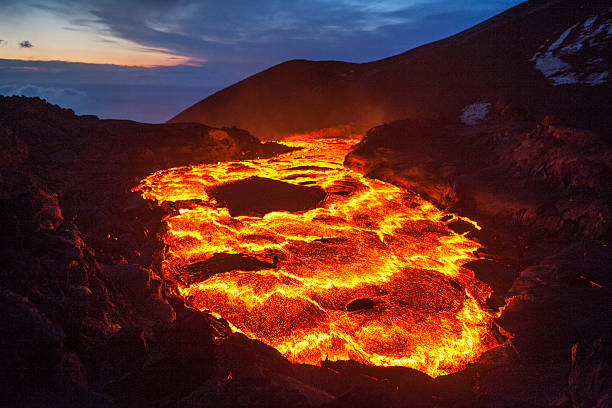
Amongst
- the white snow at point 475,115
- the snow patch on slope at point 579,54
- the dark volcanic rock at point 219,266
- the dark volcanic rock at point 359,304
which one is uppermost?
the snow patch on slope at point 579,54

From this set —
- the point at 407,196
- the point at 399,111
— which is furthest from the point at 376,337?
the point at 399,111

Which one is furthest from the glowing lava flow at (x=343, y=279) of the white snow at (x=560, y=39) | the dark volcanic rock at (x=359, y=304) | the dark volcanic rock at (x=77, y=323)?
the white snow at (x=560, y=39)

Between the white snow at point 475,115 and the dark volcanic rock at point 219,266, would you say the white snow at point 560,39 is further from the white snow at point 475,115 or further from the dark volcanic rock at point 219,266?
the dark volcanic rock at point 219,266

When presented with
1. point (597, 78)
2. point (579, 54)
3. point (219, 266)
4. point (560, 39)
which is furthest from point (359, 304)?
point (560, 39)

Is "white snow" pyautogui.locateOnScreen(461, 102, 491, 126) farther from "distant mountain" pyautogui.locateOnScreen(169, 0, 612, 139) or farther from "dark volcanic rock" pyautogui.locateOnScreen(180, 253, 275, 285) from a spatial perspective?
"dark volcanic rock" pyautogui.locateOnScreen(180, 253, 275, 285)

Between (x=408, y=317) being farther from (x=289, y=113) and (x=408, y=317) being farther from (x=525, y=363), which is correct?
(x=289, y=113)
